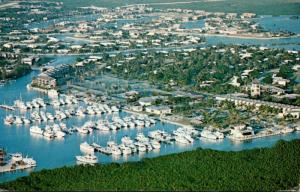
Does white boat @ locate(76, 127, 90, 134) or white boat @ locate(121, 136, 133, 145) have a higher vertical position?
white boat @ locate(121, 136, 133, 145)

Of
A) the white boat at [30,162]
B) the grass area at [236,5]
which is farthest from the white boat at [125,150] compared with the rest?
the grass area at [236,5]

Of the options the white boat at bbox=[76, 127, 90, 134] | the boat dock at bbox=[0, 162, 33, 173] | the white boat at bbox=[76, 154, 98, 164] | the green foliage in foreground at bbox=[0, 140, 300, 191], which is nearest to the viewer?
the green foliage in foreground at bbox=[0, 140, 300, 191]

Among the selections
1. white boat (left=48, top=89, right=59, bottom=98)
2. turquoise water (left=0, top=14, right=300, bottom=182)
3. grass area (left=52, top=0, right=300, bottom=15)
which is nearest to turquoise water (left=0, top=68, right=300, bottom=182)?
turquoise water (left=0, top=14, right=300, bottom=182)

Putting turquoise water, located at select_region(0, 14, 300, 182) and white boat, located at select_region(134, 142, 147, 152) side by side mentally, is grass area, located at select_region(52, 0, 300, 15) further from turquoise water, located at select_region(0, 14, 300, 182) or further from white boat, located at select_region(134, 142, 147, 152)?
white boat, located at select_region(134, 142, 147, 152)

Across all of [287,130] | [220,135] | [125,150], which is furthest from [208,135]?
[125,150]

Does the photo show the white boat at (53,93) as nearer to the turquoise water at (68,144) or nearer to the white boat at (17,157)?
the turquoise water at (68,144)
